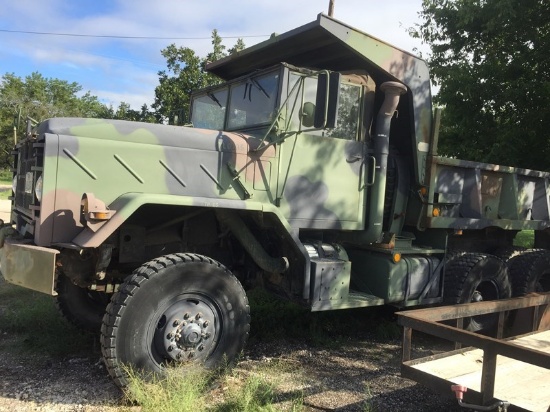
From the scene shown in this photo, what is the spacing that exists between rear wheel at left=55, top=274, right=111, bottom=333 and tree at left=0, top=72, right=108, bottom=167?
18.0 m

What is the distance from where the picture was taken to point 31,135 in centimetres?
383

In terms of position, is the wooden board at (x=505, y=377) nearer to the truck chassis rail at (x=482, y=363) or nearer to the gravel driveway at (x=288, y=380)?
the truck chassis rail at (x=482, y=363)

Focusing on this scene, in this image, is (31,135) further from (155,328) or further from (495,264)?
(495,264)

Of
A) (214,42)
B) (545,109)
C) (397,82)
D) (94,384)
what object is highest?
(214,42)

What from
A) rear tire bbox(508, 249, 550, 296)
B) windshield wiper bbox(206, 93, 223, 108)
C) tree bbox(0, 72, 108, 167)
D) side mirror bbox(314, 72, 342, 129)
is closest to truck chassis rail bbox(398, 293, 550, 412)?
side mirror bbox(314, 72, 342, 129)

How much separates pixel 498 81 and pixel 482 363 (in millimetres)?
8568

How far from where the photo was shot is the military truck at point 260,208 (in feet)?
11.3

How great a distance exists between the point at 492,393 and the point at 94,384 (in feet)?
9.04

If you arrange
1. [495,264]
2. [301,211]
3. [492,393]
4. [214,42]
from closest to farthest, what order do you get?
[492,393] → [301,211] → [495,264] → [214,42]

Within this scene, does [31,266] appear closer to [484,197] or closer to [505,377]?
[505,377]

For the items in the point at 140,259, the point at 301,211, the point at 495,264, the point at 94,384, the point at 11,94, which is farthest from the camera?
the point at 11,94

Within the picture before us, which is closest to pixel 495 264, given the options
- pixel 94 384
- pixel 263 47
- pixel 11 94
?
pixel 263 47

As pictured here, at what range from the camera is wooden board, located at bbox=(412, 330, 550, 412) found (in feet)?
9.77

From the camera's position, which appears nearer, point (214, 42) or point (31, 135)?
point (31, 135)
